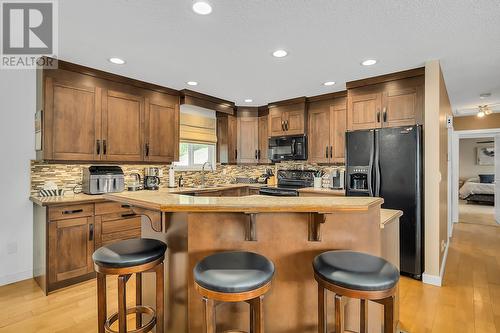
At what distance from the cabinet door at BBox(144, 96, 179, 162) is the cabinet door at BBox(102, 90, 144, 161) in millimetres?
104

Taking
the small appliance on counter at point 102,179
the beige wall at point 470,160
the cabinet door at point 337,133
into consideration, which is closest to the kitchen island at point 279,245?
the small appliance on counter at point 102,179

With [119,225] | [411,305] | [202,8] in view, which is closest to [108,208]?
[119,225]

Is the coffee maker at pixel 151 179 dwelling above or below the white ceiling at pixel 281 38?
below

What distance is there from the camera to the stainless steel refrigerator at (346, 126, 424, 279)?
2.96m

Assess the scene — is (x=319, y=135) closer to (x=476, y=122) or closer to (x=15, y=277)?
(x=476, y=122)

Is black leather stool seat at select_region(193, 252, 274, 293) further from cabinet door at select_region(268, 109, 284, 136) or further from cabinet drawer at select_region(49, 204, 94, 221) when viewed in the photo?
cabinet door at select_region(268, 109, 284, 136)

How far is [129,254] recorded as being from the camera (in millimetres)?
1564

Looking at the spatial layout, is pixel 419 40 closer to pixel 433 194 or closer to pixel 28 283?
pixel 433 194

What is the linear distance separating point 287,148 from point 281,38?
8.03ft

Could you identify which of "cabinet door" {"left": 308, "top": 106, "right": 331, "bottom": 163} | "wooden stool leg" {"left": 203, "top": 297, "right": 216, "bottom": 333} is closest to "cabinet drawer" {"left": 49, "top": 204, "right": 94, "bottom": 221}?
"wooden stool leg" {"left": 203, "top": 297, "right": 216, "bottom": 333}

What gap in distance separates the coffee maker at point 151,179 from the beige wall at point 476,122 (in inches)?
259

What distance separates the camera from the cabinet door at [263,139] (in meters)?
5.01

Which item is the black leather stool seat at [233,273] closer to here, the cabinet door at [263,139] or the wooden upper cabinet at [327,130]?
the wooden upper cabinet at [327,130]

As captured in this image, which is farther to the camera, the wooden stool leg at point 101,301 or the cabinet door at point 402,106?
the cabinet door at point 402,106
